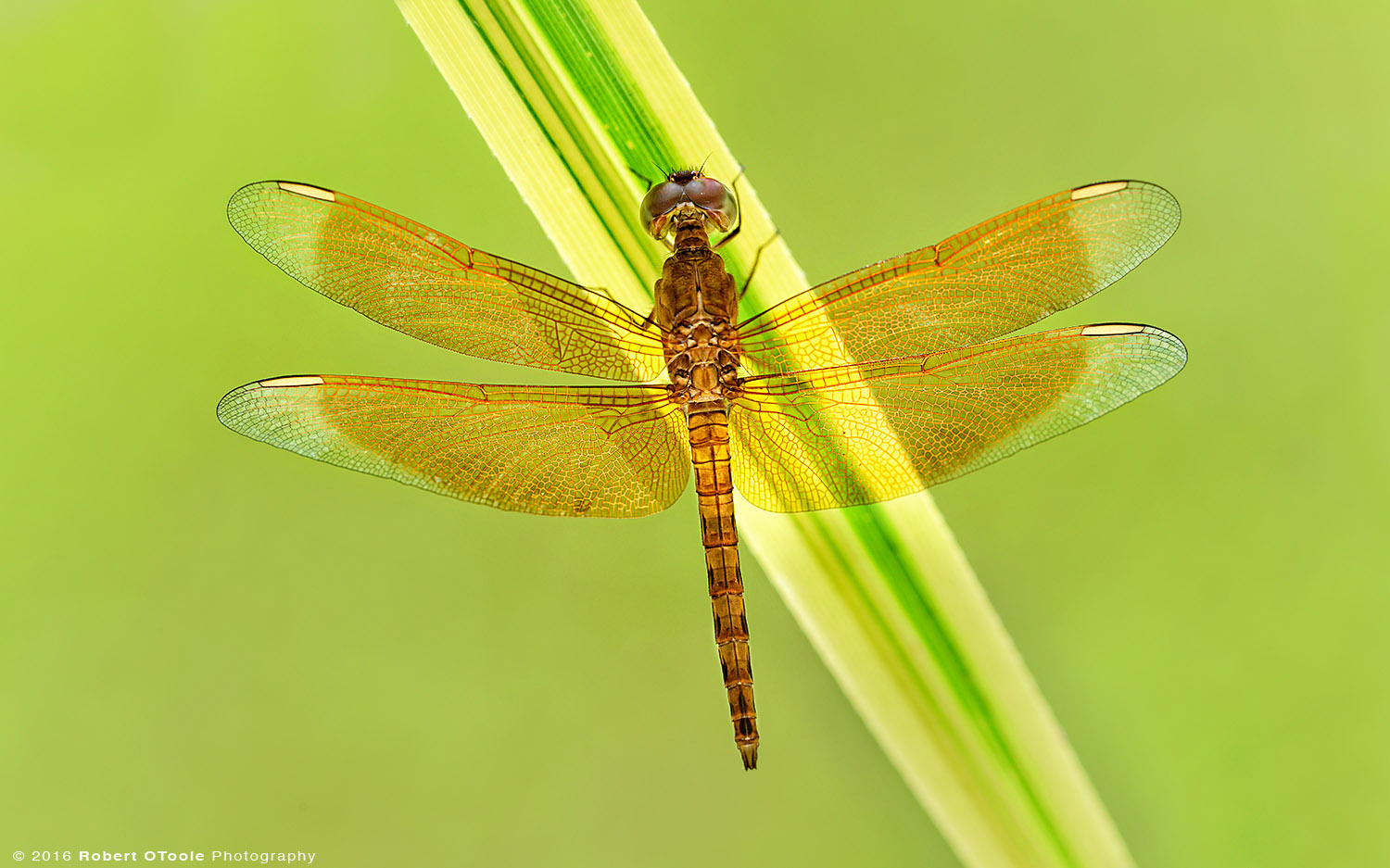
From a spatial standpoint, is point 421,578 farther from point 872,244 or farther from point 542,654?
point 872,244

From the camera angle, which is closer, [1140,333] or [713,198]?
[1140,333]

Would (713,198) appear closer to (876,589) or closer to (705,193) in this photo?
(705,193)

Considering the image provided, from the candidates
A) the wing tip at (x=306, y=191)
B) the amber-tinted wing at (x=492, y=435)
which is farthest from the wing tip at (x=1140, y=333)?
the wing tip at (x=306, y=191)

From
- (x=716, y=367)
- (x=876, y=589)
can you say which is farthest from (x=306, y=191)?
(x=876, y=589)

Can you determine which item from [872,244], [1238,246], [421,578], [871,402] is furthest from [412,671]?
[1238,246]

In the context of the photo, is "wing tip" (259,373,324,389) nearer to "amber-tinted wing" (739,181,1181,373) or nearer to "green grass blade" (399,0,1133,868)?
"green grass blade" (399,0,1133,868)

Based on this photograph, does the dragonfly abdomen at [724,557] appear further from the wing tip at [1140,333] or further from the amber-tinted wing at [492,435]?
the wing tip at [1140,333]
